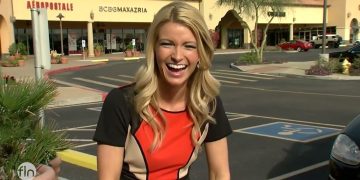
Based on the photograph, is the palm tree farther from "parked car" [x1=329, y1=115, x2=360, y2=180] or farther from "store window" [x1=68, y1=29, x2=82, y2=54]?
"store window" [x1=68, y1=29, x2=82, y2=54]

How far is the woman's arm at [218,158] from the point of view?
7.97 ft

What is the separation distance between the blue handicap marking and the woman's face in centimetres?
624

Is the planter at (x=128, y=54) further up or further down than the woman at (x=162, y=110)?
further down

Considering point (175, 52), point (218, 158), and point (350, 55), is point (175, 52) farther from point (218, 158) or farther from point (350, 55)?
point (350, 55)

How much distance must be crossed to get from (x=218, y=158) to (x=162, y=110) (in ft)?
1.46

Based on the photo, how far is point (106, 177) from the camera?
2164mm

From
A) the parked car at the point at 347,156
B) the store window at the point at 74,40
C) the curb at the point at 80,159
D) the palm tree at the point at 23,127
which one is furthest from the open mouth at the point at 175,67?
the store window at the point at 74,40

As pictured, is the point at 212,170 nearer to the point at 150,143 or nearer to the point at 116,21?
the point at 150,143

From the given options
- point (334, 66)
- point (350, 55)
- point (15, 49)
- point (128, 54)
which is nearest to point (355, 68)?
point (334, 66)

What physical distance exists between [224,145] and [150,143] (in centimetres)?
48

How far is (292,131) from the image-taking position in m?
8.91

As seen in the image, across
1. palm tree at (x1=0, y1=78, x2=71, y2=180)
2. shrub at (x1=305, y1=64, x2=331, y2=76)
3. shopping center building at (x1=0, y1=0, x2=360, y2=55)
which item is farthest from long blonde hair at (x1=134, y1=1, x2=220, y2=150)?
shopping center building at (x1=0, y1=0, x2=360, y2=55)
